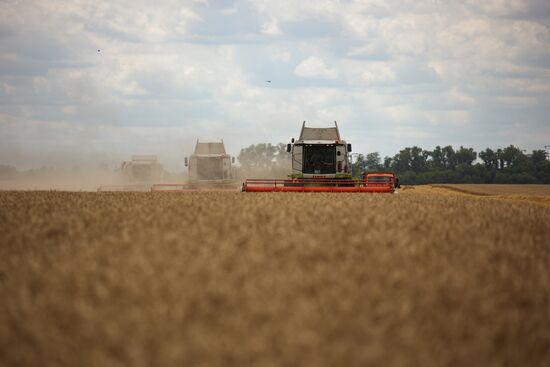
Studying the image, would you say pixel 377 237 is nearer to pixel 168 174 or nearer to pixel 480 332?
pixel 480 332

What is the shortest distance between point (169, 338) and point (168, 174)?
39.3 metres

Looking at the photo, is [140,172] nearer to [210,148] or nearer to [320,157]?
[210,148]

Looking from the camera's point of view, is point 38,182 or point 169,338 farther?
point 38,182

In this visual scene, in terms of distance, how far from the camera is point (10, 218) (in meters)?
12.2

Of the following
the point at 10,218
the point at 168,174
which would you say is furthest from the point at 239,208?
the point at 168,174

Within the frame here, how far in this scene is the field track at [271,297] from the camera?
4930 mm

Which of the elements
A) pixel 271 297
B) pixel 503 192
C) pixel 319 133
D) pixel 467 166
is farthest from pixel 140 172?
pixel 467 166

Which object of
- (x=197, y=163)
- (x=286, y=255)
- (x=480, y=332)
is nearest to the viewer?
(x=480, y=332)

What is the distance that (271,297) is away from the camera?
5.97 metres

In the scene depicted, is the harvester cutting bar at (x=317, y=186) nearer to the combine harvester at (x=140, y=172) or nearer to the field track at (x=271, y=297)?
the combine harvester at (x=140, y=172)

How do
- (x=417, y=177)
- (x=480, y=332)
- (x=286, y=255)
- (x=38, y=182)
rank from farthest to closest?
(x=417, y=177) → (x=38, y=182) → (x=286, y=255) → (x=480, y=332)

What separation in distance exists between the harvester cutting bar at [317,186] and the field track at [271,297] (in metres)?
15.4

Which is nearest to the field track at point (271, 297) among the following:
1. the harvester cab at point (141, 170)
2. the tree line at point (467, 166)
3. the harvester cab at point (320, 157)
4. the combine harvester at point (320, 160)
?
the combine harvester at point (320, 160)

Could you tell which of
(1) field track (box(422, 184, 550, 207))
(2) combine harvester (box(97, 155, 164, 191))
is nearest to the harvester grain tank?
(2) combine harvester (box(97, 155, 164, 191))
